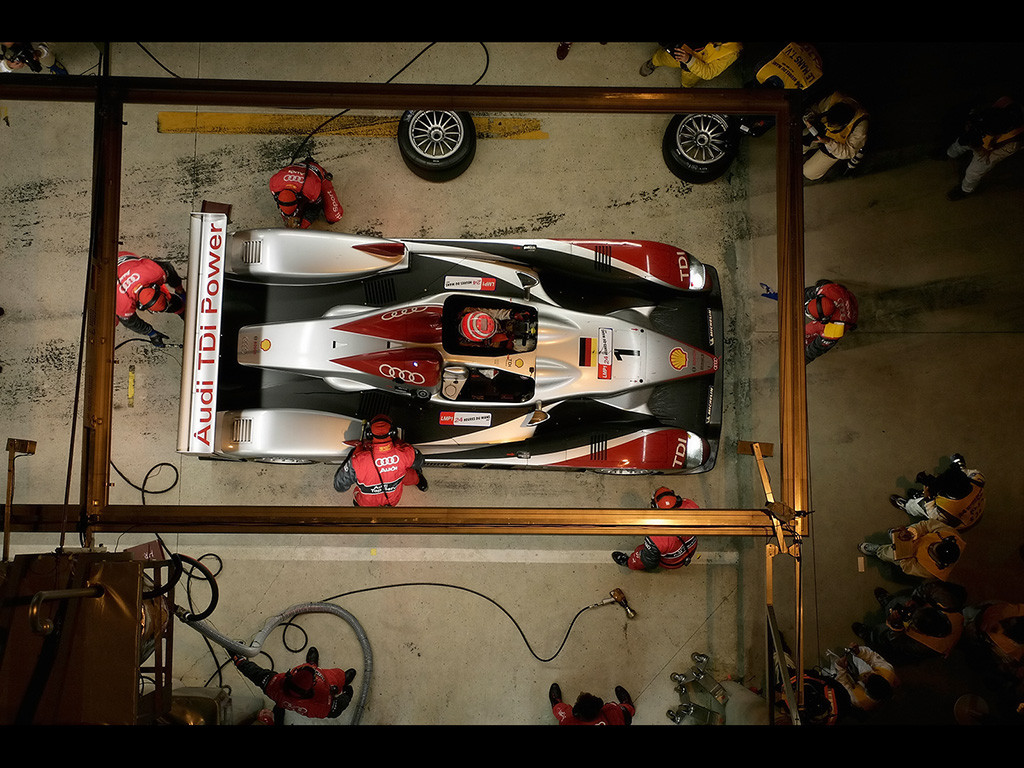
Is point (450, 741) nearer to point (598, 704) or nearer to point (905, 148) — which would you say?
point (598, 704)

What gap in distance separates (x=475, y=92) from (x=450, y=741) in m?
3.70

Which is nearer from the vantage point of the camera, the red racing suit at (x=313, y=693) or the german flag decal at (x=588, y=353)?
the red racing suit at (x=313, y=693)

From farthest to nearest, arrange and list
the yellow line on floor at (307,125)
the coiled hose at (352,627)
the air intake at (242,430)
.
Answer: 1. the yellow line on floor at (307,125)
2. the coiled hose at (352,627)
3. the air intake at (242,430)

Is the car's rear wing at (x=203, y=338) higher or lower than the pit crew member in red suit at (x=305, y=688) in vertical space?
higher

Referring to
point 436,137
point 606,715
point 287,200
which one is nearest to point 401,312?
point 287,200

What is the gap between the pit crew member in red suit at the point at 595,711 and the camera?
4574mm

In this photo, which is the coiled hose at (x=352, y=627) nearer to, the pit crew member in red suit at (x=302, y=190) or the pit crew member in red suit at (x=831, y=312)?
the pit crew member in red suit at (x=302, y=190)

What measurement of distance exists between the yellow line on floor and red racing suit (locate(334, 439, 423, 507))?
126 inches

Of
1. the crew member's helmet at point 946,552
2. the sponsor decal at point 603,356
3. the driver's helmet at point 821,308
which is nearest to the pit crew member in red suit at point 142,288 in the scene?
the sponsor decal at point 603,356

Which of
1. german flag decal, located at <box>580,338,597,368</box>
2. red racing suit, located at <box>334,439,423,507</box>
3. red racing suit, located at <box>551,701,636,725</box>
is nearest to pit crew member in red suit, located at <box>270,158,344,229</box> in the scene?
red racing suit, located at <box>334,439,423,507</box>

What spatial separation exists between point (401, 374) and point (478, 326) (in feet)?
2.31

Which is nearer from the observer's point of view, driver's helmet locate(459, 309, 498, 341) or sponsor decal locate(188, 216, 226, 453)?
sponsor decal locate(188, 216, 226, 453)

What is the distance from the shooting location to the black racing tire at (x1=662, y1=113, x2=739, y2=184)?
5.48m

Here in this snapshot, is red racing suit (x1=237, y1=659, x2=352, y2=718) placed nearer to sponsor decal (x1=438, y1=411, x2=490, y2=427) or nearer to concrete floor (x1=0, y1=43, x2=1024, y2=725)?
concrete floor (x1=0, y1=43, x2=1024, y2=725)
